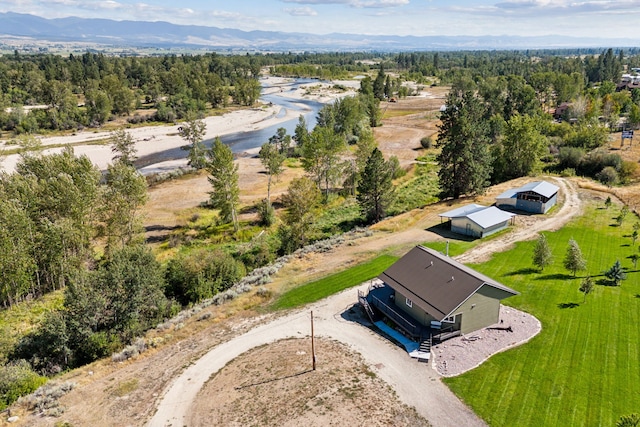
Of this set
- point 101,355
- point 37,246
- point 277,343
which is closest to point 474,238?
point 277,343

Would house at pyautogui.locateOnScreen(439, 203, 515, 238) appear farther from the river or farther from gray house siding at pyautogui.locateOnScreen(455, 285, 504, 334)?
the river

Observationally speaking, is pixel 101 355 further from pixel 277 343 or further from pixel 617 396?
pixel 617 396

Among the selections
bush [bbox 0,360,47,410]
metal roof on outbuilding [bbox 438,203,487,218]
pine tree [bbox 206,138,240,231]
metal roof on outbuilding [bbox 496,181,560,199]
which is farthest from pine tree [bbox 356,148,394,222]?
bush [bbox 0,360,47,410]

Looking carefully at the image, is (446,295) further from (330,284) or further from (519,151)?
(519,151)

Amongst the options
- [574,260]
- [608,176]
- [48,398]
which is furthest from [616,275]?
[48,398]

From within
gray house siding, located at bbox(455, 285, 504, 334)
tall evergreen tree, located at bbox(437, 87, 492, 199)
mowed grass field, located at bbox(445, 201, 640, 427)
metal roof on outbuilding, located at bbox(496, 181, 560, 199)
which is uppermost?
tall evergreen tree, located at bbox(437, 87, 492, 199)
